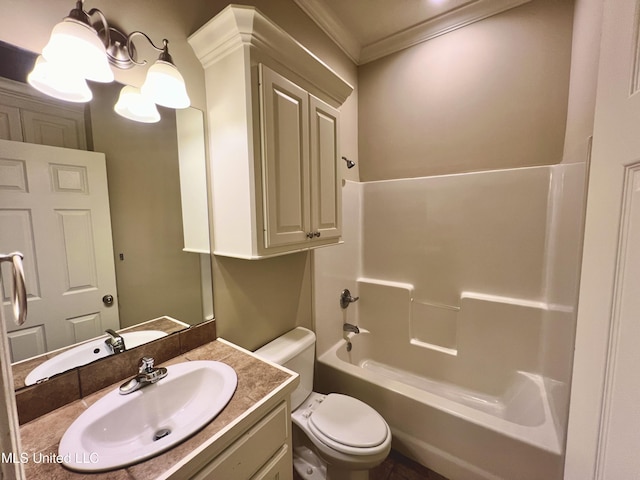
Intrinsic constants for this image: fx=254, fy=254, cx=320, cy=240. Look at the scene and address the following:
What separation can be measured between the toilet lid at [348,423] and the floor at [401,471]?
409mm

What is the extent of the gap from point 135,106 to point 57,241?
0.56m

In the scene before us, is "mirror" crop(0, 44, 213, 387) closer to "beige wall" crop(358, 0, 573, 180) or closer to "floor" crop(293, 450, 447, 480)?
"floor" crop(293, 450, 447, 480)

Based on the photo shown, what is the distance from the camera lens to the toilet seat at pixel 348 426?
1.13m

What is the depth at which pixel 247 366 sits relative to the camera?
39.8 inches

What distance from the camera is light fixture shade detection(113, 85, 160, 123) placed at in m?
0.94

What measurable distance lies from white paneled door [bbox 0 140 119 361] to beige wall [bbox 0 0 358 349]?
13.6 inches

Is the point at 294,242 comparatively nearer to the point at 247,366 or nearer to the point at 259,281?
the point at 259,281

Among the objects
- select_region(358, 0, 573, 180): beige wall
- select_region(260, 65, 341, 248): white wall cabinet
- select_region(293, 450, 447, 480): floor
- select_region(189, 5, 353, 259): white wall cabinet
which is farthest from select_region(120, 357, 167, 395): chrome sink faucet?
select_region(358, 0, 573, 180): beige wall

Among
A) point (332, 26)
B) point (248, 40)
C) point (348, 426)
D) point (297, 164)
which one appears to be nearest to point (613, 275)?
point (297, 164)

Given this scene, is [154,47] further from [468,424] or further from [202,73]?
[468,424]

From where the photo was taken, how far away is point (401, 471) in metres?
1.45

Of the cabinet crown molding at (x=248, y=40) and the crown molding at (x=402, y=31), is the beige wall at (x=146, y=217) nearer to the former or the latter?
the cabinet crown molding at (x=248, y=40)

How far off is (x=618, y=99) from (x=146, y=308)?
1567 millimetres

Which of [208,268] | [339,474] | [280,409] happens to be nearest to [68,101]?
Result: [208,268]
